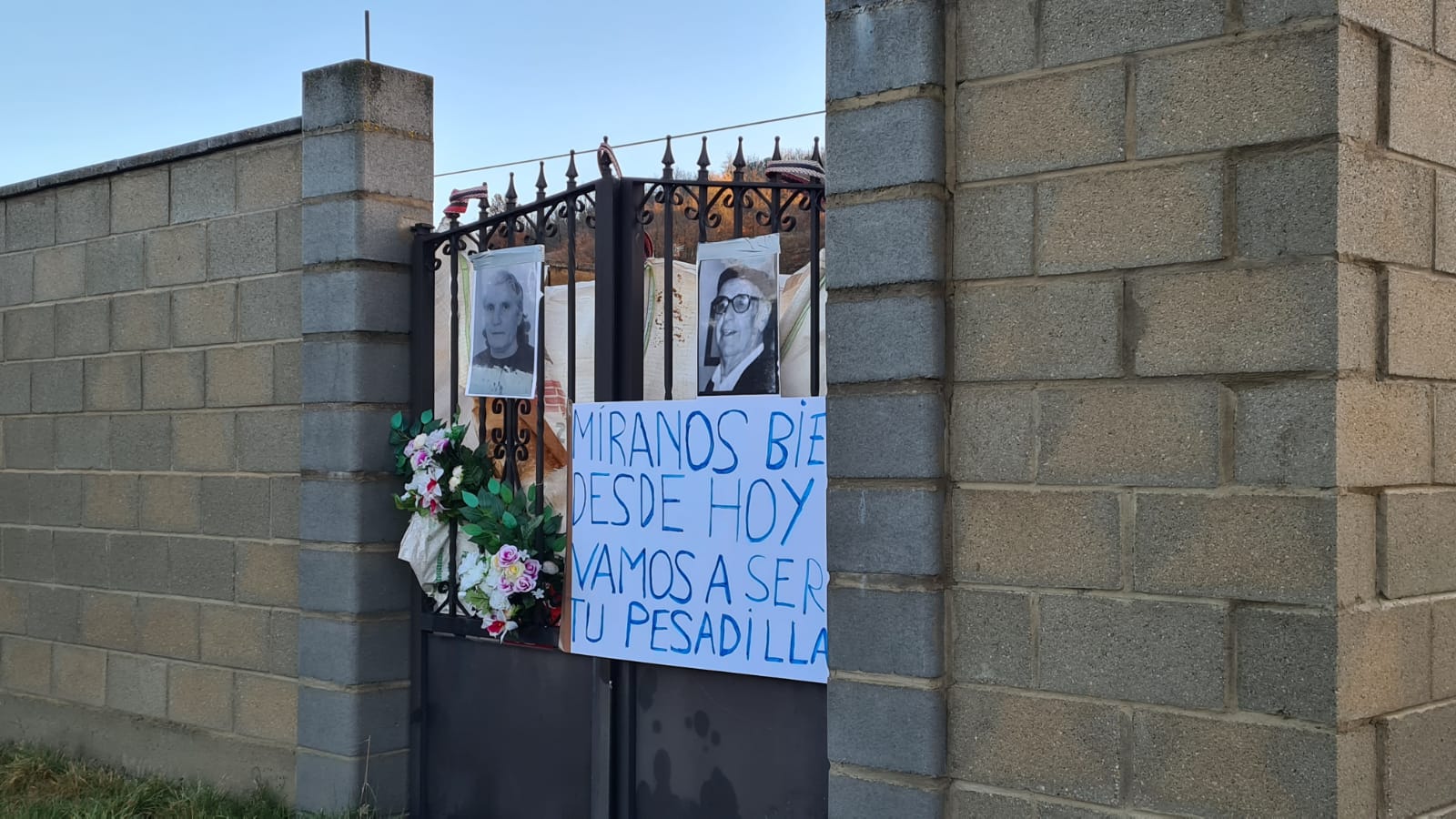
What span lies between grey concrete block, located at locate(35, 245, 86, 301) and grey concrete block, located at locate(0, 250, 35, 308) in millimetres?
61

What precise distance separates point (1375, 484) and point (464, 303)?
3534 mm

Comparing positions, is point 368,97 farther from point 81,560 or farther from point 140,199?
point 81,560

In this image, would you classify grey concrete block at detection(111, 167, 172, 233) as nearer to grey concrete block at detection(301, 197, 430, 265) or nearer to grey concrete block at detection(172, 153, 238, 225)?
grey concrete block at detection(172, 153, 238, 225)

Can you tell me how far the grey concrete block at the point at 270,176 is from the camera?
600 cm

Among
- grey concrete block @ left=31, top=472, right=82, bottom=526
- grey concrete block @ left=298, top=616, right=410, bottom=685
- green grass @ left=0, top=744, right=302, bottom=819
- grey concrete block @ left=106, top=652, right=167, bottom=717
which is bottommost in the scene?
green grass @ left=0, top=744, right=302, bottom=819

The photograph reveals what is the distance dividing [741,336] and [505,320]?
1177 millimetres

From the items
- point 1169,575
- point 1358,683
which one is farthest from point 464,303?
point 1358,683

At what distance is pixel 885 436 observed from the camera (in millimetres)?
3820

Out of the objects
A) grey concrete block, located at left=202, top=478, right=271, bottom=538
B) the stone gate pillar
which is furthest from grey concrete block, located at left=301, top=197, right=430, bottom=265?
grey concrete block, located at left=202, top=478, right=271, bottom=538

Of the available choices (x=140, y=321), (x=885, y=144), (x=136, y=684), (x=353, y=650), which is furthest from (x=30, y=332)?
(x=885, y=144)

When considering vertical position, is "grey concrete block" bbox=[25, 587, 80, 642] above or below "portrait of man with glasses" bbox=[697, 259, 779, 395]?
below

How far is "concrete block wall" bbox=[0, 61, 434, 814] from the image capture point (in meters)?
5.67

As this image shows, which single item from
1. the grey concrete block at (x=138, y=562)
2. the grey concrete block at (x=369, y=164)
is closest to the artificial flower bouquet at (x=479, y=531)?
the grey concrete block at (x=369, y=164)

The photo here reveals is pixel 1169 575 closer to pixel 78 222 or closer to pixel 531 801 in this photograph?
pixel 531 801
